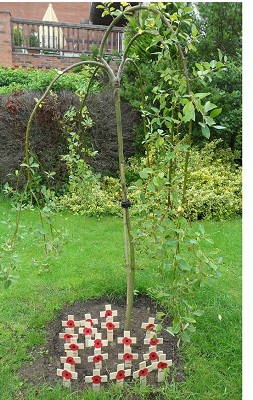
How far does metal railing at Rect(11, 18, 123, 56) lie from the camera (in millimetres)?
12021

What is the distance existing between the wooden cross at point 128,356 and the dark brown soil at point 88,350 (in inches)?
3.0

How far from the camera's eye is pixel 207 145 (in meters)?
6.39

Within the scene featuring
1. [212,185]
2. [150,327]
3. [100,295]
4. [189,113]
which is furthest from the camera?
[212,185]

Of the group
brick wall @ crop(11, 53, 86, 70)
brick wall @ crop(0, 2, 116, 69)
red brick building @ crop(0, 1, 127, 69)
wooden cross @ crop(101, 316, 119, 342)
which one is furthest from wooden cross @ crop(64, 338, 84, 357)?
red brick building @ crop(0, 1, 127, 69)

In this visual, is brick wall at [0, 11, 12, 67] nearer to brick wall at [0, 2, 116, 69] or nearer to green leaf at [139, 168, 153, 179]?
brick wall at [0, 2, 116, 69]


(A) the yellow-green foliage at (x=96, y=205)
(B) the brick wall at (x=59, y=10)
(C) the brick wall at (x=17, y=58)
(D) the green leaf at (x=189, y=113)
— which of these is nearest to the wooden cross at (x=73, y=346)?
(D) the green leaf at (x=189, y=113)

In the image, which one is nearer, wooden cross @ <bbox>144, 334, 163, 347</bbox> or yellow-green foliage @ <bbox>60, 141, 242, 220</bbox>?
wooden cross @ <bbox>144, 334, 163, 347</bbox>

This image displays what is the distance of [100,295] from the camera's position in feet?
9.87

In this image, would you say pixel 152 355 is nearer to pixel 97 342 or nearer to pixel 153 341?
pixel 153 341

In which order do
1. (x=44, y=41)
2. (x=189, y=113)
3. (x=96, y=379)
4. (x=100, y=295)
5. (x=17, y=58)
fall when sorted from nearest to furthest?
(x=189, y=113) < (x=96, y=379) < (x=100, y=295) < (x=17, y=58) < (x=44, y=41)

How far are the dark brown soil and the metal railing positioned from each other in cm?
1056

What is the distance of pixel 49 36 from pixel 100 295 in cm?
1135

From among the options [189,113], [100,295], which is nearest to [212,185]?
[100,295]

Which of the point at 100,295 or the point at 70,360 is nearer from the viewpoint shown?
the point at 70,360
